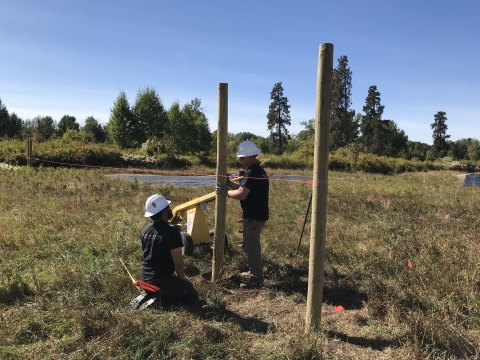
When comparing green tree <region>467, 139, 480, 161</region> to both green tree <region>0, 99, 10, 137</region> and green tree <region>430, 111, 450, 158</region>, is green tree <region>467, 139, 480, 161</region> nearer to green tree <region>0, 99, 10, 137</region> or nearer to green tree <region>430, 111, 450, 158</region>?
green tree <region>430, 111, 450, 158</region>

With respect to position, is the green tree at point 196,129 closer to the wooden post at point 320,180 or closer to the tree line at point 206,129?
the tree line at point 206,129

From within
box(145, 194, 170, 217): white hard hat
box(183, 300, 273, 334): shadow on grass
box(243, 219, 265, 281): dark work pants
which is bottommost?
box(183, 300, 273, 334): shadow on grass

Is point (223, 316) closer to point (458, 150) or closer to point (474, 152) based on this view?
point (474, 152)

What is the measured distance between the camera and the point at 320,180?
3723mm

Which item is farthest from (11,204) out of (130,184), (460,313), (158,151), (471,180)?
(471,180)

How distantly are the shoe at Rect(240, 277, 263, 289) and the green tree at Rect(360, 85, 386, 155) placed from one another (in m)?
56.9

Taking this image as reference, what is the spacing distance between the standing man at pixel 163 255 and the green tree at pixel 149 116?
4015cm

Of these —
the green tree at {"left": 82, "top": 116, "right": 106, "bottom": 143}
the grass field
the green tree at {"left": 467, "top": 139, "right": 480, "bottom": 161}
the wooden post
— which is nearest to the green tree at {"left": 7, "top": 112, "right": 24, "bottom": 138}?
the green tree at {"left": 82, "top": 116, "right": 106, "bottom": 143}

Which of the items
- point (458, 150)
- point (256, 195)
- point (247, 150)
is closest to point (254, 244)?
point (256, 195)

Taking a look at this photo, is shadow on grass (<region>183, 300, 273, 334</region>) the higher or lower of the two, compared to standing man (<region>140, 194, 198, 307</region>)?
lower

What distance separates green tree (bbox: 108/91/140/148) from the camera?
1646 inches

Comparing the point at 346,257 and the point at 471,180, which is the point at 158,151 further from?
the point at 346,257

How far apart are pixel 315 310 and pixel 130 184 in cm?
1228

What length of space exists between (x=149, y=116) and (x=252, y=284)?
133 feet
